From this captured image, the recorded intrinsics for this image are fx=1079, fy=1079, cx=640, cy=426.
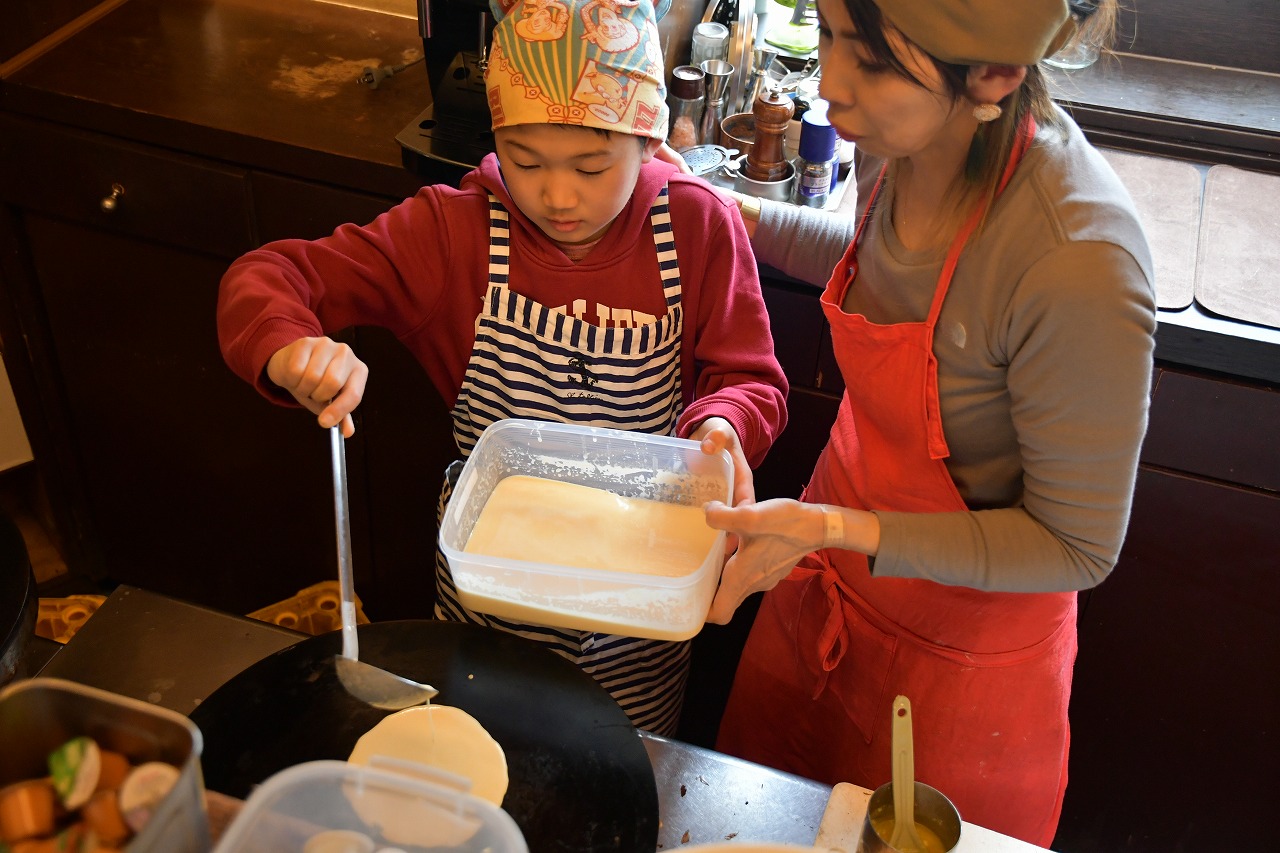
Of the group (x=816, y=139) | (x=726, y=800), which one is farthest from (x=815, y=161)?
(x=726, y=800)

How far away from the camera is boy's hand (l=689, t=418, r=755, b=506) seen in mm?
1152

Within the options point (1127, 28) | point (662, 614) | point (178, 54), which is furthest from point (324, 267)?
point (1127, 28)

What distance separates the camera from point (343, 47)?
6.92ft

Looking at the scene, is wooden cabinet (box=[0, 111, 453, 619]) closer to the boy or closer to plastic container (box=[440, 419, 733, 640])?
the boy

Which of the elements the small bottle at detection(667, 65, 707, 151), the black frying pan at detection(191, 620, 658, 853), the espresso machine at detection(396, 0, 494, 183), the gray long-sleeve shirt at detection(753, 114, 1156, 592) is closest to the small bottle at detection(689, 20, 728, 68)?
the small bottle at detection(667, 65, 707, 151)

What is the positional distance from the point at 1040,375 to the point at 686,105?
1035mm

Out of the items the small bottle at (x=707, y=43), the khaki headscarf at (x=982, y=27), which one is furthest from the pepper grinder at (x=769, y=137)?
the khaki headscarf at (x=982, y=27)

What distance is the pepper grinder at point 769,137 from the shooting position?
5.83ft

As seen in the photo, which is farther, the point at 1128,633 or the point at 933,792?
the point at 1128,633

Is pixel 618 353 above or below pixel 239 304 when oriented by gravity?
below

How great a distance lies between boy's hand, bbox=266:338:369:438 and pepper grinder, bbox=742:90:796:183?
3.14 ft

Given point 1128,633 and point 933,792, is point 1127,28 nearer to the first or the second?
point 1128,633

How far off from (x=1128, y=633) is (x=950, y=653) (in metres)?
0.70

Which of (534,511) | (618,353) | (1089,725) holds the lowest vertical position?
(1089,725)
